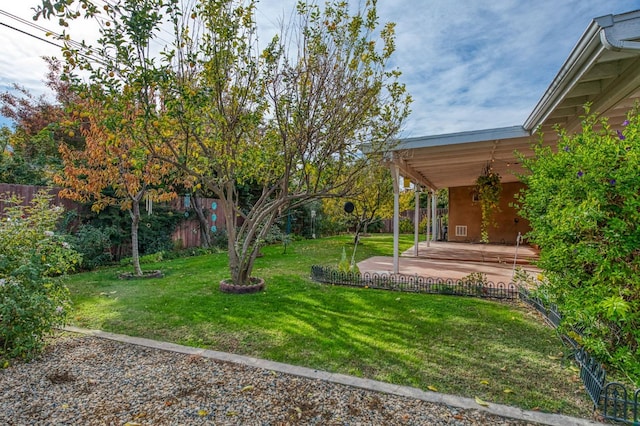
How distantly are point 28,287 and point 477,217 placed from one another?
1591 centimetres

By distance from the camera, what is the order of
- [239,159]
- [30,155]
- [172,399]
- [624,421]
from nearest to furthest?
[624,421] → [172,399] → [239,159] → [30,155]

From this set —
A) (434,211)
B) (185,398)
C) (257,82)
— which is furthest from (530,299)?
(434,211)

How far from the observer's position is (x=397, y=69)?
228 inches

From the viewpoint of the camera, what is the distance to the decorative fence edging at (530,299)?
248 cm

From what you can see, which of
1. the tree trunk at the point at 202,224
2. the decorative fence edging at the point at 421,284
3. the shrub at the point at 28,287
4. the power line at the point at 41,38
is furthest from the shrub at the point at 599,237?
the tree trunk at the point at 202,224

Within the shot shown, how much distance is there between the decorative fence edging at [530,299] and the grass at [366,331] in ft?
0.44

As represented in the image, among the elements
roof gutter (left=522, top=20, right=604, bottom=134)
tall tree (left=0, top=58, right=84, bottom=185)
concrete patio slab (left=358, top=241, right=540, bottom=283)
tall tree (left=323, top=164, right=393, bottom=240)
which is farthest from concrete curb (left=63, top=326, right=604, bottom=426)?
tall tree (left=323, top=164, right=393, bottom=240)

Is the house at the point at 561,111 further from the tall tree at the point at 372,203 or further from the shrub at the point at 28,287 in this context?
the shrub at the point at 28,287

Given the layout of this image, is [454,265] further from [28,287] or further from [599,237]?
[28,287]

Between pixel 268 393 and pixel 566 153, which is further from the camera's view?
pixel 566 153

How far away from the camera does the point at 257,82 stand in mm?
5574

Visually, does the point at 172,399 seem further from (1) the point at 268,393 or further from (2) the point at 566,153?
(2) the point at 566,153

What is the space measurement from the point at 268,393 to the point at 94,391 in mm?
1467

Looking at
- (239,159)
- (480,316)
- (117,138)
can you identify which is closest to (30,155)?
(117,138)
